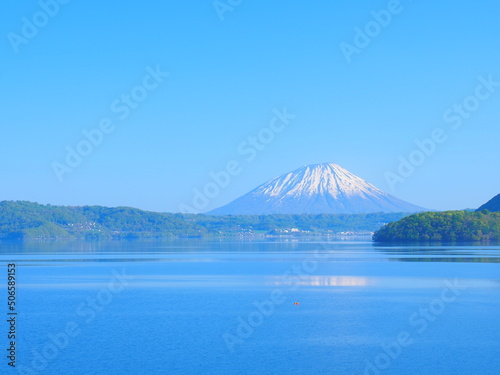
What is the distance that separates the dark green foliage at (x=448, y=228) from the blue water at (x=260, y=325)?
6874 cm

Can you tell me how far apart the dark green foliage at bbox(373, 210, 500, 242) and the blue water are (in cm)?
6874

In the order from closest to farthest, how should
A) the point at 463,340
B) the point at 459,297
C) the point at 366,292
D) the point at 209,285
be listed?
the point at 463,340 < the point at 459,297 < the point at 366,292 < the point at 209,285

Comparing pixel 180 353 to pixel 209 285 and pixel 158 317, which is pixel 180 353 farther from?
pixel 209 285

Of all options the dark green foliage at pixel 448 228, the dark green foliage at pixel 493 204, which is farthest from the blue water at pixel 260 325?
the dark green foliage at pixel 493 204

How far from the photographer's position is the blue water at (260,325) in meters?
22.2

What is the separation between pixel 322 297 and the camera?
37.5m

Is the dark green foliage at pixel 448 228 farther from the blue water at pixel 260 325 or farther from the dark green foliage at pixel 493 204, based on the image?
the blue water at pixel 260 325

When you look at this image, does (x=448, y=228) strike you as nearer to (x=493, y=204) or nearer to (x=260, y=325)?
(x=493, y=204)

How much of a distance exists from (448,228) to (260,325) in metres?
94.0

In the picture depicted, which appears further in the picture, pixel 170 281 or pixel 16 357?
pixel 170 281

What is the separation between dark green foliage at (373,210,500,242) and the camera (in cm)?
11738

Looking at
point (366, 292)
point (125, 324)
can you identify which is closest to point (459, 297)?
point (366, 292)

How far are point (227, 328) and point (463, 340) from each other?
875 centimetres

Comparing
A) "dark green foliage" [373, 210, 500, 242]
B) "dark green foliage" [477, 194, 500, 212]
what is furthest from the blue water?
"dark green foliage" [477, 194, 500, 212]
